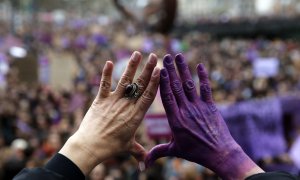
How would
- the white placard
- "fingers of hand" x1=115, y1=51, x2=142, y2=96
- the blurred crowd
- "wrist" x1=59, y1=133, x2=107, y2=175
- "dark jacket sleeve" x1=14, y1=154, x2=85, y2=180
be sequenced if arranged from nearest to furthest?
"dark jacket sleeve" x1=14, y1=154, x2=85, y2=180
"wrist" x1=59, y1=133, x2=107, y2=175
"fingers of hand" x1=115, y1=51, x2=142, y2=96
the blurred crowd
the white placard

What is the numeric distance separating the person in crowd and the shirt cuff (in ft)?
0.27

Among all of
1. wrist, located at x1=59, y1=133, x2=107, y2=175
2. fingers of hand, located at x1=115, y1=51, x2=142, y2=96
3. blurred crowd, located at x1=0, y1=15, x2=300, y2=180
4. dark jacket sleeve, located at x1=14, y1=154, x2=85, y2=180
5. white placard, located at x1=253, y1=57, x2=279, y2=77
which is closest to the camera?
dark jacket sleeve, located at x1=14, y1=154, x2=85, y2=180

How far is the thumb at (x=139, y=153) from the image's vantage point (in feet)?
5.68

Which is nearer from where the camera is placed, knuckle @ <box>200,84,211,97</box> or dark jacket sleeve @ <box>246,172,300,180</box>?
dark jacket sleeve @ <box>246,172,300,180</box>

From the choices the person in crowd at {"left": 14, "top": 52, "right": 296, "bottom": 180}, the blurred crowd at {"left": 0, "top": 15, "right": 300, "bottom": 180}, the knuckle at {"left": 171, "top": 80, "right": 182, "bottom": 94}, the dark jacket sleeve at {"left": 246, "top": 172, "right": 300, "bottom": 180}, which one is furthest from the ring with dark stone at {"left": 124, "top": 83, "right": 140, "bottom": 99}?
the blurred crowd at {"left": 0, "top": 15, "right": 300, "bottom": 180}

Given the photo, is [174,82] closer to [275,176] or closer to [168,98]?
[168,98]

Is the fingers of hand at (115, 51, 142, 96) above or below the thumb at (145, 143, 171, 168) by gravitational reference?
above

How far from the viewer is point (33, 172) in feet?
4.68

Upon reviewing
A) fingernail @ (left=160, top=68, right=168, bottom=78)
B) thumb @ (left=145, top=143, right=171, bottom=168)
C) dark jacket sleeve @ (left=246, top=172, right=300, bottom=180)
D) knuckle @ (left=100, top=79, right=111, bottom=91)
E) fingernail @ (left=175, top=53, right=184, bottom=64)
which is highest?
fingernail @ (left=175, top=53, right=184, bottom=64)

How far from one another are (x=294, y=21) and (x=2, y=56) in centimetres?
2736

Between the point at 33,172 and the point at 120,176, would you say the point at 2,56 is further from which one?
the point at 33,172

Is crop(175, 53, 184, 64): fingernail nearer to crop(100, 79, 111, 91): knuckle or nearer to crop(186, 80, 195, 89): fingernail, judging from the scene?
crop(186, 80, 195, 89): fingernail

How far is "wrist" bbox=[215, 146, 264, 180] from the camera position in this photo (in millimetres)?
1583

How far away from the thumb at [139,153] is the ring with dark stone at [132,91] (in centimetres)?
14
